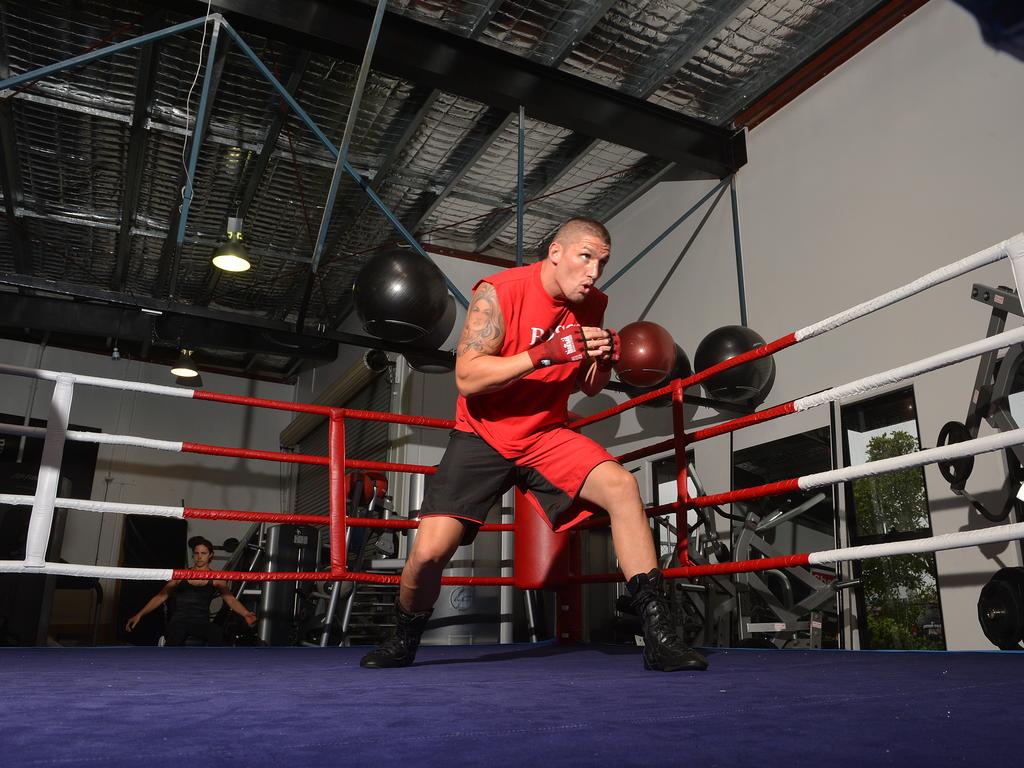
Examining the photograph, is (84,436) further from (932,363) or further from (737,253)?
(737,253)

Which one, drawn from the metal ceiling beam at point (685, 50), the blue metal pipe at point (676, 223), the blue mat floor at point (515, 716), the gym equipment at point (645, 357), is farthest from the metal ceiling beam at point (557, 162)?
the blue mat floor at point (515, 716)

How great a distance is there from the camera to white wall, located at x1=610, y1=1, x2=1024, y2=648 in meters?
3.77

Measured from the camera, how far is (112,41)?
5.01 m

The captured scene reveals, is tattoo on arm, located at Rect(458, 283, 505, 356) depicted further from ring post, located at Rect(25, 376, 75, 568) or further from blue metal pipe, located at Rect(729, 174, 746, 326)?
blue metal pipe, located at Rect(729, 174, 746, 326)

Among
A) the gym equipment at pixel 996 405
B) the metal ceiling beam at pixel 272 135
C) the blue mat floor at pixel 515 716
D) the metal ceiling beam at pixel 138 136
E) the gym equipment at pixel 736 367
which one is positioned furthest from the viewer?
the metal ceiling beam at pixel 272 135

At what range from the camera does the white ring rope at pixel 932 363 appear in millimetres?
1775

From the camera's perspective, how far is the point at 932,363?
1.91 metres

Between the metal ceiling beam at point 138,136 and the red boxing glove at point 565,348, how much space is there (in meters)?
4.09

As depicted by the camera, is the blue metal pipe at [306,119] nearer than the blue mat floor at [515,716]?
No

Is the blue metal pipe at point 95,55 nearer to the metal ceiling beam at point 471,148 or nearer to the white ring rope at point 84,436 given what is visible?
the metal ceiling beam at point 471,148

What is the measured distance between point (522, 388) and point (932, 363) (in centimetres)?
103

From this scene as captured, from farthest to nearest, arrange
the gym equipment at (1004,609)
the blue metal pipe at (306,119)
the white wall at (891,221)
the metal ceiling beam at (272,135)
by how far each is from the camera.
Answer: the metal ceiling beam at (272,135) < the blue metal pipe at (306,119) < the white wall at (891,221) < the gym equipment at (1004,609)

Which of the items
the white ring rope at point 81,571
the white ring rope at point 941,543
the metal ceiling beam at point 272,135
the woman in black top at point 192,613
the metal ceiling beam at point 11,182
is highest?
the metal ceiling beam at point 272,135

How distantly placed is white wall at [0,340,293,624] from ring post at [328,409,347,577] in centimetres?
684
